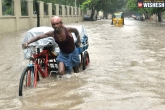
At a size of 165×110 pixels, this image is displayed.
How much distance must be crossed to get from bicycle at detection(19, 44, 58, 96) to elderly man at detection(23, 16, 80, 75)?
0.44 metres

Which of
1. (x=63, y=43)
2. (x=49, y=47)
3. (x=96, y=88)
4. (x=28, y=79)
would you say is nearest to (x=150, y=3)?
(x=49, y=47)

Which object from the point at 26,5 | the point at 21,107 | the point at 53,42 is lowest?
the point at 21,107

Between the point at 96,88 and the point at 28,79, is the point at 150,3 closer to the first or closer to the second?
the point at 96,88

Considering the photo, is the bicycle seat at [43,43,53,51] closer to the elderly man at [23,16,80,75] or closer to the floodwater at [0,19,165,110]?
the elderly man at [23,16,80,75]

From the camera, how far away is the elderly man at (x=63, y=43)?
6952 mm

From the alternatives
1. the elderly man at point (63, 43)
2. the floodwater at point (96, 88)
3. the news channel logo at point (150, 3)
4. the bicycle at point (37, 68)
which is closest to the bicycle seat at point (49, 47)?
the bicycle at point (37, 68)

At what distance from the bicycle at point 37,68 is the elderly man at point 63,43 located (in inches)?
17.2

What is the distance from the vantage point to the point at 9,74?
894 centimetres

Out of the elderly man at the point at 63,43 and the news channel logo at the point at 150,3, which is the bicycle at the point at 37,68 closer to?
the elderly man at the point at 63,43

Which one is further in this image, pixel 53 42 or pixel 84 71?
pixel 84 71

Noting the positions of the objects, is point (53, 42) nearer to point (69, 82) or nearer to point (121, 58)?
point (69, 82)

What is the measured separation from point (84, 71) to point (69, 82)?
Result: 149 centimetres

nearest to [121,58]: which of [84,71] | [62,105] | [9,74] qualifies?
[84,71]

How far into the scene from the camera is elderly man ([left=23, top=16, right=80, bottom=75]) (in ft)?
22.8
